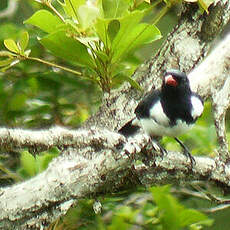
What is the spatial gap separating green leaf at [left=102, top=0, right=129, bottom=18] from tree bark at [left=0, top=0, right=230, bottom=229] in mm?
237

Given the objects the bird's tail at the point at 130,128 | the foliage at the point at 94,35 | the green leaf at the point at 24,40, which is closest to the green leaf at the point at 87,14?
the foliage at the point at 94,35

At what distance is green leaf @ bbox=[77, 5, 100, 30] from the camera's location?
4.20 ft

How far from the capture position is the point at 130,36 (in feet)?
4.57

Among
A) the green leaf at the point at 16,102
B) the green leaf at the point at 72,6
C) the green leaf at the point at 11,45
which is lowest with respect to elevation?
the green leaf at the point at 16,102

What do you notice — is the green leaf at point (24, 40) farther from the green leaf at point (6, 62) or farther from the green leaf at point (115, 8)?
the green leaf at point (115, 8)

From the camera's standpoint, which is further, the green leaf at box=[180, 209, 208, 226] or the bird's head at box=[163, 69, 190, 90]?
the bird's head at box=[163, 69, 190, 90]

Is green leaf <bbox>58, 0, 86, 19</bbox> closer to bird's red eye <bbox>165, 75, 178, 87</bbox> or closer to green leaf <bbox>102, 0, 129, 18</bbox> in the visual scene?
green leaf <bbox>102, 0, 129, 18</bbox>

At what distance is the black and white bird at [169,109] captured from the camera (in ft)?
5.23

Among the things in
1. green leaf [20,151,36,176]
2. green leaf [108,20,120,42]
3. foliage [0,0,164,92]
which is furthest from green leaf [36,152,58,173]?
green leaf [108,20,120,42]

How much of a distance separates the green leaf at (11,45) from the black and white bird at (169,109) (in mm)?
343

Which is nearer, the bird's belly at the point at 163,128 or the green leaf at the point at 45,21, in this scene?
the green leaf at the point at 45,21

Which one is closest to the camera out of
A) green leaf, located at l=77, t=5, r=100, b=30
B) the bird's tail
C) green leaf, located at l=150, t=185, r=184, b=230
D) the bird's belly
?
green leaf, located at l=77, t=5, r=100, b=30

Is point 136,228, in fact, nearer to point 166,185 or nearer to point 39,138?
point 166,185

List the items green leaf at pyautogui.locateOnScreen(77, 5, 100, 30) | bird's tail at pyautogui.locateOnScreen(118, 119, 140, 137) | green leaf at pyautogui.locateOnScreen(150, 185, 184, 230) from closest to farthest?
green leaf at pyautogui.locateOnScreen(77, 5, 100, 30) < green leaf at pyautogui.locateOnScreen(150, 185, 184, 230) < bird's tail at pyautogui.locateOnScreen(118, 119, 140, 137)
